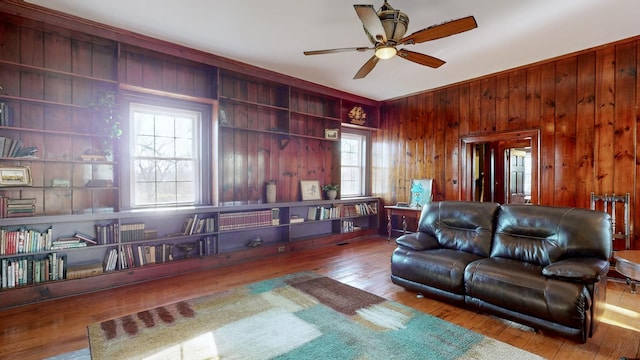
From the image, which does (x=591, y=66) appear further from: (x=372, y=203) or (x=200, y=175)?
(x=200, y=175)

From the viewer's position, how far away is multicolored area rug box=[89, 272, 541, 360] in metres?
2.12

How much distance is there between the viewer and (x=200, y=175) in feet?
14.4

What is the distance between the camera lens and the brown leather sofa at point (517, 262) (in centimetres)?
224

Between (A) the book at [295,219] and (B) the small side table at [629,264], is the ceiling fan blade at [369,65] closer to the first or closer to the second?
(B) the small side table at [629,264]

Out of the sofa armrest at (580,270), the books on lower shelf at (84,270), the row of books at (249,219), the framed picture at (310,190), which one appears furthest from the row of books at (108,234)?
the sofa armrest at (580,270)

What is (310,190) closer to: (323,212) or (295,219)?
(323,212)

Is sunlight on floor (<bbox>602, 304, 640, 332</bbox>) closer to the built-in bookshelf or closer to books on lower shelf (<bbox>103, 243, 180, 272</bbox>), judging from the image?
the built-in bookshelf

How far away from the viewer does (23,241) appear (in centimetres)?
296

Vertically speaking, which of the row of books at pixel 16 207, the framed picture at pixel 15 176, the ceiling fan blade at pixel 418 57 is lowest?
the row of books at pixel 16 207

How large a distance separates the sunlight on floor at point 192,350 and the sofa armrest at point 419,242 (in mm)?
2123

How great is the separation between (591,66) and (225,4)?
4565 millimetres

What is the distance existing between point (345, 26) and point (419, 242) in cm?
249

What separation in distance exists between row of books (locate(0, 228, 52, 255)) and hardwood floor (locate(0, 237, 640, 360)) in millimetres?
540

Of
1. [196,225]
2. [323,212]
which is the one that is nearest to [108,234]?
[196,225]
